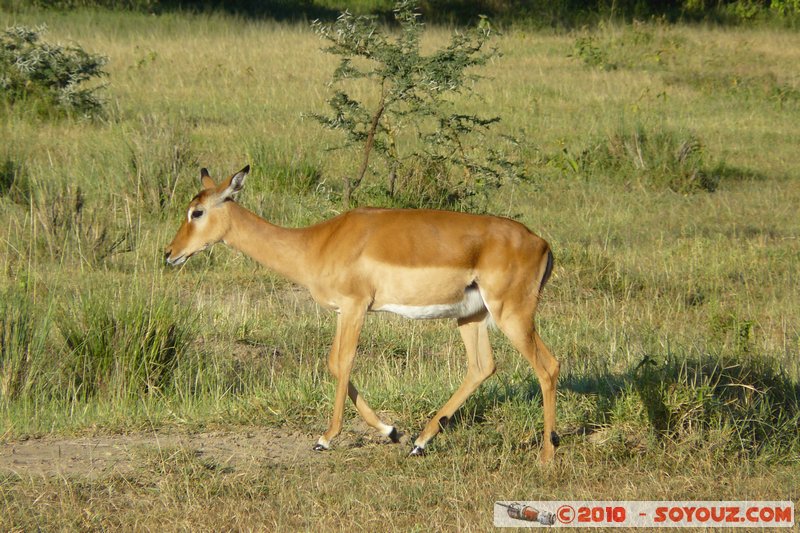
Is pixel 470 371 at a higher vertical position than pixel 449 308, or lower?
lower

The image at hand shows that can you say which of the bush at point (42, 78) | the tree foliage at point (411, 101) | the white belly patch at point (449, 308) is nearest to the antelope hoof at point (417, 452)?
the white belly patch at point (449, 308)

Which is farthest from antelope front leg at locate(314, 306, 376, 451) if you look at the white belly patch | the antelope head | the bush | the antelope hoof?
the bush

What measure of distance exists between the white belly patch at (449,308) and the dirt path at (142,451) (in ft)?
2.67

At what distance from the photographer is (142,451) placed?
17.3ft

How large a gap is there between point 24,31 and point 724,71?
38.7 ft

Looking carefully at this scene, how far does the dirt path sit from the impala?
24 cm

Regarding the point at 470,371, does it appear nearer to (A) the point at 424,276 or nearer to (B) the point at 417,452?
(B) the point at 417,452

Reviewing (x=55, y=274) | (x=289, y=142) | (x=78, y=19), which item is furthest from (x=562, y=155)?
(x=78, y=19)

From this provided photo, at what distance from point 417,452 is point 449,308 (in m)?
0.72

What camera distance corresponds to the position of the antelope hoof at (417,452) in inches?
214

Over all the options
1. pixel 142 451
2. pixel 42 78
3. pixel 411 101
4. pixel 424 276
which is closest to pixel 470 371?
pixel 424 276

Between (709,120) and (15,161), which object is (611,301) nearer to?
(15,161)

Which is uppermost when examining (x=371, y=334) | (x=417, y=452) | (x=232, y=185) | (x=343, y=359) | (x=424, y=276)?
(x=232, y=185)

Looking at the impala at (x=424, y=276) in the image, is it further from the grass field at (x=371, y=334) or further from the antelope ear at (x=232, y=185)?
the grass field at (x=371, y=334)
